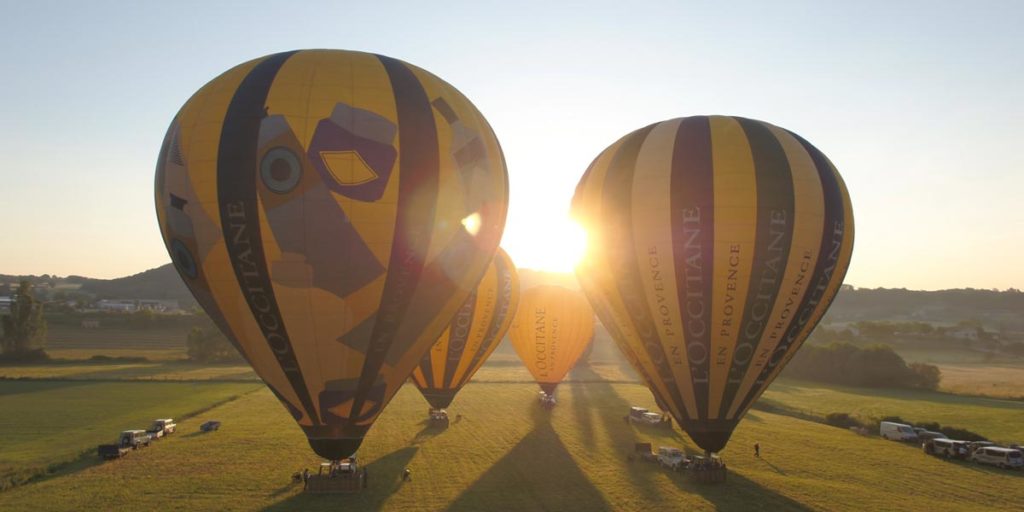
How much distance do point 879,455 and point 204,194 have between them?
25550 mm

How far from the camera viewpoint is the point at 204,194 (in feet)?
56.1

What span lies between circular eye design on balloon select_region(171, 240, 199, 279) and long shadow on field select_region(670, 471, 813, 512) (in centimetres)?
1496

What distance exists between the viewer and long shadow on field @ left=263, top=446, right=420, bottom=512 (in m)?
18.9

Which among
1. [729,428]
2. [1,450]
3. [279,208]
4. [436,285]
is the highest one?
[279,208]

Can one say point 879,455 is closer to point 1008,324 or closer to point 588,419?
point 588,419

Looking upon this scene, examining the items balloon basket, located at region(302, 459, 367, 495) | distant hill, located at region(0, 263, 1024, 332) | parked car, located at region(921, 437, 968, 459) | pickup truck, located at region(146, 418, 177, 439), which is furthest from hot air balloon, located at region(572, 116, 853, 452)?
distant hill, located at region(0, 263, 1024, 332)

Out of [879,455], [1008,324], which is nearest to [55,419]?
[879,455]

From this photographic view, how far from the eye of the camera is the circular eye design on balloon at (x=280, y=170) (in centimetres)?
1658

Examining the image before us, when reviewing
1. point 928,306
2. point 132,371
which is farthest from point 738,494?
point 928,306

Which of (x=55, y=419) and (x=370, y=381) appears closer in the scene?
(x=370, y=381)

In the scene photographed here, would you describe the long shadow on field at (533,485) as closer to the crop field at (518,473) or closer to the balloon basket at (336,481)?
the crop field at (518,473)

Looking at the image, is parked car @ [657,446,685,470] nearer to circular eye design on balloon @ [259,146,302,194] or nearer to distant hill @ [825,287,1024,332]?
circular eye design on balloon @ [259,146,302,194]

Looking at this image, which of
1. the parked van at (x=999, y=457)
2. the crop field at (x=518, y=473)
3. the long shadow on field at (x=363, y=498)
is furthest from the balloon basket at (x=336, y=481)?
the parked van at (x=999, y=457)

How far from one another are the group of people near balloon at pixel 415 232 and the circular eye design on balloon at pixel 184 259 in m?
0.11
